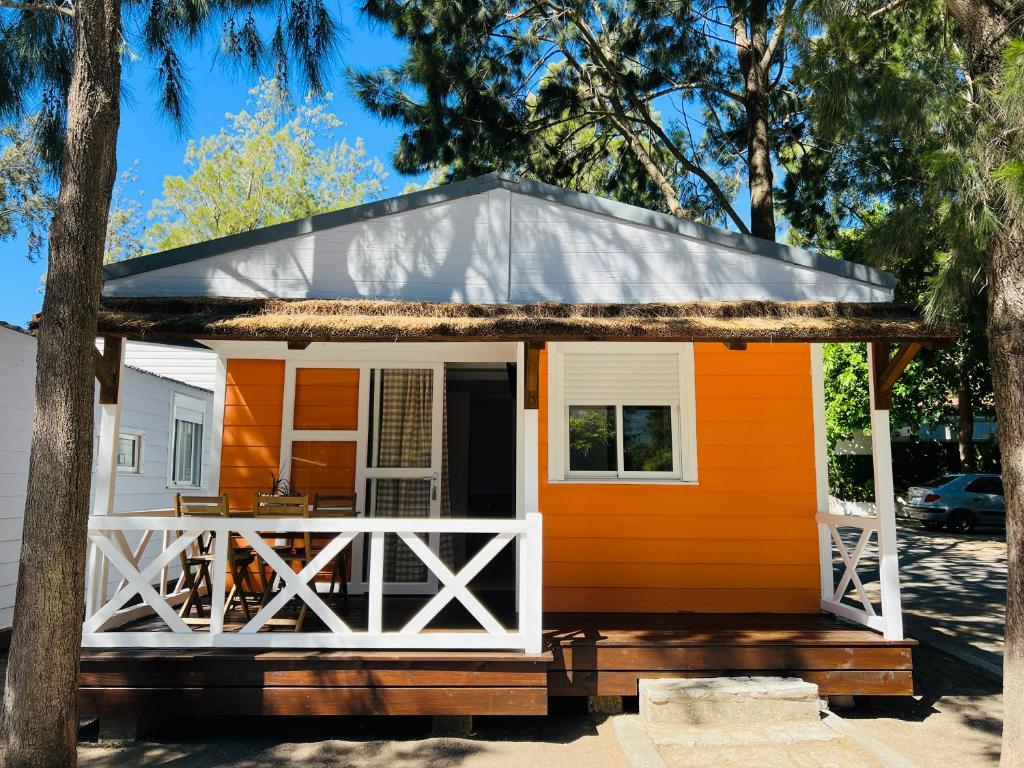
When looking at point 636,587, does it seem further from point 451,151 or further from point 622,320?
point 451,151

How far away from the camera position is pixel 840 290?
6078 mm

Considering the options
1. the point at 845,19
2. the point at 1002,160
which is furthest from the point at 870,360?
the point at 845,19

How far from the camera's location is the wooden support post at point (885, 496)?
5340mm

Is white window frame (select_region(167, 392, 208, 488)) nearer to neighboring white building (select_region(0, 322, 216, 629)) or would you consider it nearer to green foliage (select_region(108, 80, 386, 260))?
neighboring white building (select_region(0, 322, 216, 629))

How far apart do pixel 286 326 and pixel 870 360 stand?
13.9ft

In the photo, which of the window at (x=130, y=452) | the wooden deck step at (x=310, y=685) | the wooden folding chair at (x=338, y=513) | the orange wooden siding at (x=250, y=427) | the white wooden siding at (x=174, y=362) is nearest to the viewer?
the wooden deck step at (x=310, y=685)

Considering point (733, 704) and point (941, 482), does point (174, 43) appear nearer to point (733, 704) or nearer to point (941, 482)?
point (733, 704)

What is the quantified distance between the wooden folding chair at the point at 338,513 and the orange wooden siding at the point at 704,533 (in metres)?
1.71

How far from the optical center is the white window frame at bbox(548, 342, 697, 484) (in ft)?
22.1

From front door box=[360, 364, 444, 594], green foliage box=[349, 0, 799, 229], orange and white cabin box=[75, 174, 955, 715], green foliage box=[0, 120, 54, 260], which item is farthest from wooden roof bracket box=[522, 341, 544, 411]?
green foliage box=[0, 120, 54, 260]

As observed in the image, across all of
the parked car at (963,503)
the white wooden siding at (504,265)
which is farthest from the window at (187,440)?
the parked car at (963,503)

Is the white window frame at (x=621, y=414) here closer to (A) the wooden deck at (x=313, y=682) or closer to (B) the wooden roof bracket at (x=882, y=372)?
(B) the wooden roof bracket at (x=882, y=372)

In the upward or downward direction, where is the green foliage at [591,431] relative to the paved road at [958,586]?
upward

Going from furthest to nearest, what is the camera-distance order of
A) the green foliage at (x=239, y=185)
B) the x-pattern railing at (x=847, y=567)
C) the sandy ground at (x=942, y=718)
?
1. the green foliage at (x=239, y=185)
2. the x-pattern railing at (x=847, y=567)
3. the sandy ground at (x=942, y=718)
